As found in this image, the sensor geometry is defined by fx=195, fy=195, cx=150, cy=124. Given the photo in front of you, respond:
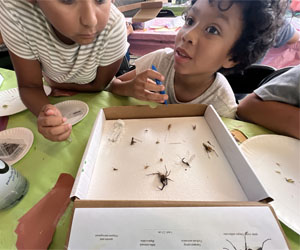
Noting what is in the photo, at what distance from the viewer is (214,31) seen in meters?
0.55

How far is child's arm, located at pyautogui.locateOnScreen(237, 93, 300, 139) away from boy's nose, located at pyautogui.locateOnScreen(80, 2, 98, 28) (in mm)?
500

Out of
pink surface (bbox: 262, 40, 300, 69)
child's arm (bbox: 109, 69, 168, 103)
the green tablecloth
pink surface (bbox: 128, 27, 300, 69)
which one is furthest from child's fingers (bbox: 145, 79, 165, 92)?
pink surface (bbox: 262, 40, 300, 69)

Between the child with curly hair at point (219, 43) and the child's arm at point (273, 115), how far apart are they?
62mm

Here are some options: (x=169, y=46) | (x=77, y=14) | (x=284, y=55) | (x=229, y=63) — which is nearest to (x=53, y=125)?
(x=77, y=14)

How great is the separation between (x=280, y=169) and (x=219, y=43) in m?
0.37

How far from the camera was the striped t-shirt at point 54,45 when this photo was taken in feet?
1.66

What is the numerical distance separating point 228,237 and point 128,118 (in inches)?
14.9

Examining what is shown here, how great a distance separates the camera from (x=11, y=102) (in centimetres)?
62

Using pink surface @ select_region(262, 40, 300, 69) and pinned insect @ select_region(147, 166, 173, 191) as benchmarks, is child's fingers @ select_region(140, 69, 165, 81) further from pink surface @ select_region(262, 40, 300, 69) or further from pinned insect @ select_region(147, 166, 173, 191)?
pink surface @ select_region(262, 40, 300, 69)

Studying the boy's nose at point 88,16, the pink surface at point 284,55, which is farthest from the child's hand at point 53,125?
the pink surface at point 284,55

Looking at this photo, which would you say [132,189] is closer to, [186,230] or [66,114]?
[186,230]

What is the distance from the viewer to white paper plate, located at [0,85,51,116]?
58cm

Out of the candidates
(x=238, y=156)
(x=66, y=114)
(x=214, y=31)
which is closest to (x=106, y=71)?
(x=66, y=114)

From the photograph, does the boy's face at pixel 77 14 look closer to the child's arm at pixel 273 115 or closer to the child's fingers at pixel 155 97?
the child's fingers at pixel 155 97
